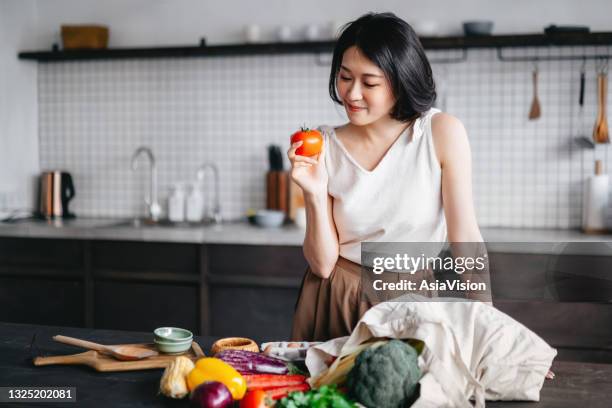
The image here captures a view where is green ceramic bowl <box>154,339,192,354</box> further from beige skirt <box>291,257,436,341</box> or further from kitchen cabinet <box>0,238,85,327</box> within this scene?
kitchen cabinet <box>0,238,85,327</box>

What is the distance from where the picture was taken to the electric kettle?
411 centimetres

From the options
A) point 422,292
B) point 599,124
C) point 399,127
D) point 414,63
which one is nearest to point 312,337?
point 422,292

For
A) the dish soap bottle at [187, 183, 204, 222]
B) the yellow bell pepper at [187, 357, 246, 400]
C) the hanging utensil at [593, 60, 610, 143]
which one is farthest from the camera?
the dish soap bottle at [187, 183, 204, 222]

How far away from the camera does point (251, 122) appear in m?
3.96

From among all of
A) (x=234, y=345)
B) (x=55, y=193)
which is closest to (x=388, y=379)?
(x=234, y=345)

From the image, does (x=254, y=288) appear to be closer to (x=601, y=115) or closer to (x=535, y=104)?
(x=535, y=104)

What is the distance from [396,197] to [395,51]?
42cm

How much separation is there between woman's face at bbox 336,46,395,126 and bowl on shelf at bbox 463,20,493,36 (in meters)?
1.92

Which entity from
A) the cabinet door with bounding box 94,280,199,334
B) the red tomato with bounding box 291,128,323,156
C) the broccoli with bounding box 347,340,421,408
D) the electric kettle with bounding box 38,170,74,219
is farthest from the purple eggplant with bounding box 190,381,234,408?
the electric kettle with bounding box 38,170,74,219

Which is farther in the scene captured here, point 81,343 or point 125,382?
point 81,343

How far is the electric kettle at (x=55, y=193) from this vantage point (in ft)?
13.5

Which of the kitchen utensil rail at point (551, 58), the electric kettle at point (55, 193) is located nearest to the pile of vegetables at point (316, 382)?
the kitchen utensil rail at point (551, 58)

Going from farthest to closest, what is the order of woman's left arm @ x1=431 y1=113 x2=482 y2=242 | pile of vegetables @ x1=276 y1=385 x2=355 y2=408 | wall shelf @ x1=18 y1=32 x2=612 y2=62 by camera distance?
wall shelf @ x1=18 y1=32 x2=612 y2=62
woman's left arm @ x1=431 y1=113 x2=482 y2=242
pile of vegetables @ x1=276 y1=385 x2=355 y2=408

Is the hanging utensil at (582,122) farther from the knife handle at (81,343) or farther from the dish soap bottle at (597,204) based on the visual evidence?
the knife handle at (81,343)
